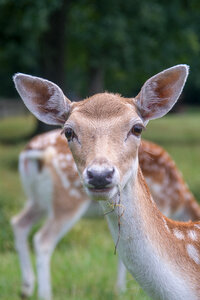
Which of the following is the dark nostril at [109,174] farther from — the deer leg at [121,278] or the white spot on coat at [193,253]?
the deer leg at [121,278]

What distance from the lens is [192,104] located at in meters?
45.9

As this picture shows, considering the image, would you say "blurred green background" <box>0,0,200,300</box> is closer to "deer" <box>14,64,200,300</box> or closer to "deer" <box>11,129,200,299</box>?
"deer" <box>11,129,200,299</box>

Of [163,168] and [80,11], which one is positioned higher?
[163,168]

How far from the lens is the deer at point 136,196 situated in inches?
105

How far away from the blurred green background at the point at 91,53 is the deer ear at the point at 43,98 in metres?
2.43

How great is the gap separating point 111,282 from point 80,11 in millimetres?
10913

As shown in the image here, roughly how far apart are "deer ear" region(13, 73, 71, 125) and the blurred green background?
243 centimetres

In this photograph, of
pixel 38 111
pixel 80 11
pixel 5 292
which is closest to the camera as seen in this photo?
pixel 38 111

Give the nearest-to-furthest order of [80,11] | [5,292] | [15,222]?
1. [5,292]
2. [15,222]
3. [80,11]

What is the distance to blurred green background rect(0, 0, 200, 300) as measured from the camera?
234 inches

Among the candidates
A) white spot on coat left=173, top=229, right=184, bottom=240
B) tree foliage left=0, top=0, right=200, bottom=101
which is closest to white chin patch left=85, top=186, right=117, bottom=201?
white spot on coat left=173, top=229, right=184, bottom=240

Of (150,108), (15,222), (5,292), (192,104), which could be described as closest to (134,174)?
(150,108)

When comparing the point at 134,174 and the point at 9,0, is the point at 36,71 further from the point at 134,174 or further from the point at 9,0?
the point at 134,174

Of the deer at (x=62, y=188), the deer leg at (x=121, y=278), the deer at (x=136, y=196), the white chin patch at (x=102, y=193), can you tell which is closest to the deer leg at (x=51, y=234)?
the deer at (x=62, y=188)
